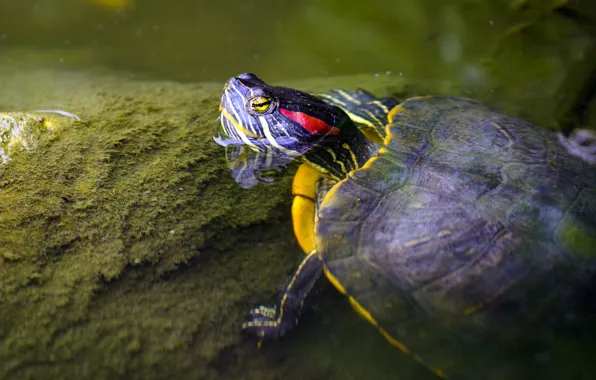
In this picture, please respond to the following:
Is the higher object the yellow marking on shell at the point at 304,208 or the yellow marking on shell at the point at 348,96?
the yellow marking on shell at the point at 348,96

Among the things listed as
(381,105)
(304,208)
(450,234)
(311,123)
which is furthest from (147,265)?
(381,105)

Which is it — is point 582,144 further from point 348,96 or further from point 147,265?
point 147,265

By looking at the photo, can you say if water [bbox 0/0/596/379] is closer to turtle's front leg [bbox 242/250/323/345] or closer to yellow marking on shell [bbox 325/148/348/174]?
turtle's front leg [bbox 242/250/323/345]

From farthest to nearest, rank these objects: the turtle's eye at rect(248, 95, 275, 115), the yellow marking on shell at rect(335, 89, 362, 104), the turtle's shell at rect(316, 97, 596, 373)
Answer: the yellow marking on shell at rect(335, 89, 362, 104), the turtle's eye at rect(248, 95, 275, 115), the turtle's shell at rect(316, 97, 596, 373)

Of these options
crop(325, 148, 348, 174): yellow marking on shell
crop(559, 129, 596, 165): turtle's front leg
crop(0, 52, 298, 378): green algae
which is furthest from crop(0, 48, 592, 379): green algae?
crop(559, 129, 596, 165): turtle's front leg

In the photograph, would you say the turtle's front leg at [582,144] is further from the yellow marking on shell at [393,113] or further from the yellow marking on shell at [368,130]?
the yellow marking on shell at [368,130]

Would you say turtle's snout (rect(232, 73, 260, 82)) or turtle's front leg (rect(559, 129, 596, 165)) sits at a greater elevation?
turtle's snout (rect(232, 73, 260, 82))

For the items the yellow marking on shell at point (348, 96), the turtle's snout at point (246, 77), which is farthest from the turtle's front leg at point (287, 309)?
the yellow marking on shell at point (348, 96)
